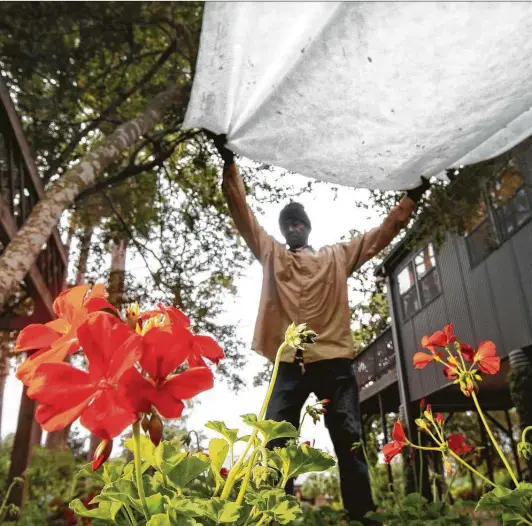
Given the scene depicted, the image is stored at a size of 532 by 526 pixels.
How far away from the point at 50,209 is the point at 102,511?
2.85m

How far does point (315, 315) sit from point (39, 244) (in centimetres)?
177

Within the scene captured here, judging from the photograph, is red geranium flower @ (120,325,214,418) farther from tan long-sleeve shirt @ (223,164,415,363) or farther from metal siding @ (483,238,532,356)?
metal siding @ (483,238,532,356)

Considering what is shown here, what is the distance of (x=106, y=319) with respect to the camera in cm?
64

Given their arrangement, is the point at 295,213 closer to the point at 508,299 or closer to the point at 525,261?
the point at 525,261

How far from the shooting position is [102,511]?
88 centimetres

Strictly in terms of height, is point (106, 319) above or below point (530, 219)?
below

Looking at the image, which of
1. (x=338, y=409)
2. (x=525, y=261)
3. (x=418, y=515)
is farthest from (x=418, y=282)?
(x=418, y=515)

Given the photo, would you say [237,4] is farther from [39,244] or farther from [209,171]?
[209,171]

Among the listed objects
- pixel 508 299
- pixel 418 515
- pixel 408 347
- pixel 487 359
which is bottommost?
pixel 418 515

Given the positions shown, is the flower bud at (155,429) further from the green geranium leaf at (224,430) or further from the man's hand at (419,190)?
the man's hand at (419,190)

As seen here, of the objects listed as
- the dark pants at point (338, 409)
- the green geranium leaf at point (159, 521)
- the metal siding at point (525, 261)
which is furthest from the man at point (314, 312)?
the metal siding at point (525, 261)

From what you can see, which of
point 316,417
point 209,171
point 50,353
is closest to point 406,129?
point 316,417

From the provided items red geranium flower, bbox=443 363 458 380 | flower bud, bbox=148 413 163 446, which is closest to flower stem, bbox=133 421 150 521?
flower bud, bbox=148 413 163 446

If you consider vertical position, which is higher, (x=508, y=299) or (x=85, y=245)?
(x=85, y=245)
